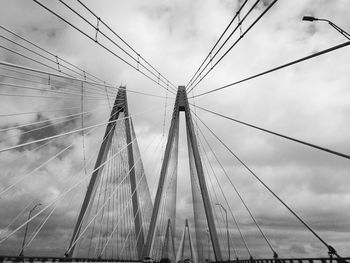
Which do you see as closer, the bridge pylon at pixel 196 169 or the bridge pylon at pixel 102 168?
the bridge pylon at pixel 196 169

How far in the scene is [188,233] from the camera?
236 feet

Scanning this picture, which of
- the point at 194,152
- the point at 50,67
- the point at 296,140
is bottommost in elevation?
the point at 194,152

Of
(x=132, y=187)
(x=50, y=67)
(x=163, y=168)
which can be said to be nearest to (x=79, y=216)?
(x=132, y=187)

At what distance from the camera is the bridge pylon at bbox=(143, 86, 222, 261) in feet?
68.1

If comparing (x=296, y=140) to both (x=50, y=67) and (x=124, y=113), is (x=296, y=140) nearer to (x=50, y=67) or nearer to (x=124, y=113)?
(x=50, y=67)

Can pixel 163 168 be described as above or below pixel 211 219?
above

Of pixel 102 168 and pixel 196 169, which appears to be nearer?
pixel 196 169

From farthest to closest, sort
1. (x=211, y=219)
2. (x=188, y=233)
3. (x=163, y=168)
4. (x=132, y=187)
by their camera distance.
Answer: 1. (x=188, y=233)
2. (x=132, y=187)
3. (x=163, y=168)
4. (x=211, y=219)

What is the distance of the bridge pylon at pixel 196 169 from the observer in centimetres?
2075

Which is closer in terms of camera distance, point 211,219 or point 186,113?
point 211,219

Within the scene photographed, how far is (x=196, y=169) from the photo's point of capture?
23.1 metres

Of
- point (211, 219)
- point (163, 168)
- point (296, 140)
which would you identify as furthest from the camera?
point (163, 168)

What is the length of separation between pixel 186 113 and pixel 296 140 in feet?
55.2

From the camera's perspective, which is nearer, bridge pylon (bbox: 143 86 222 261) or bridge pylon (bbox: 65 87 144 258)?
bridge pylon (bbox: 143 86 222 261)
